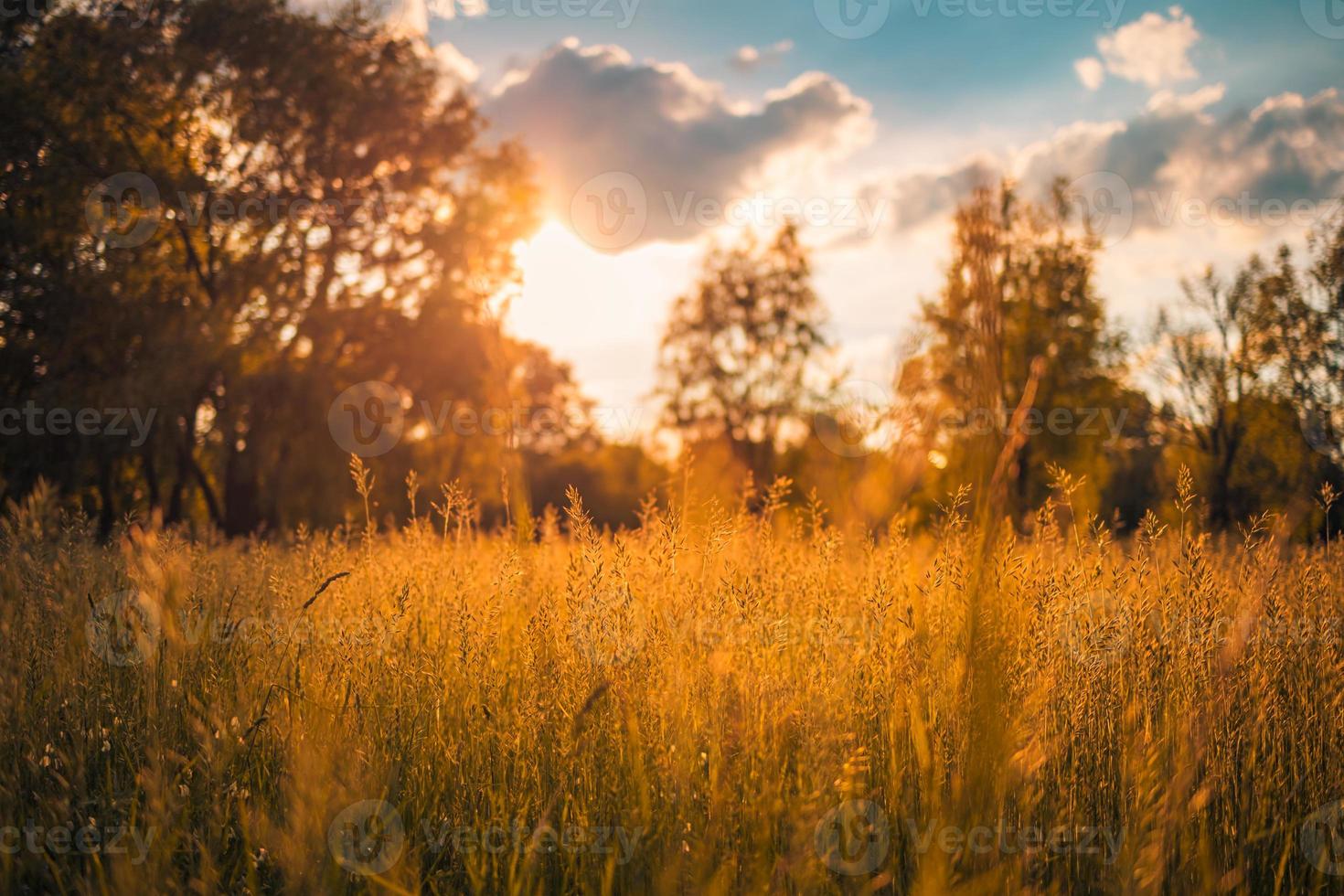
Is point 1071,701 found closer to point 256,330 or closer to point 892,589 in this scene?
point 892,589

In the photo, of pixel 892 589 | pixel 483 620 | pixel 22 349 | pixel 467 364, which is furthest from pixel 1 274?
pixel 892 589

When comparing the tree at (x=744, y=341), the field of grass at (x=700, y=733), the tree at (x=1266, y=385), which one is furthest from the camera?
the tree at (x=744, y=341)

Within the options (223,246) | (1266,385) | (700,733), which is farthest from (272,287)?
(1266,385)

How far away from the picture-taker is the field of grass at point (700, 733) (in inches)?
73.2

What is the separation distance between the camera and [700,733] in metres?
2.36

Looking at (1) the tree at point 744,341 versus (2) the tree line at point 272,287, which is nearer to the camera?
(2) the tree line at point 272,287

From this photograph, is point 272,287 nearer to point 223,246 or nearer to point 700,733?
point 223,246

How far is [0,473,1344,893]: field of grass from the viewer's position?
6.10 feet

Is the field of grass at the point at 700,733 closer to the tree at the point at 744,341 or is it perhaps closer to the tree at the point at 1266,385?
the tree at the point at 1266,385

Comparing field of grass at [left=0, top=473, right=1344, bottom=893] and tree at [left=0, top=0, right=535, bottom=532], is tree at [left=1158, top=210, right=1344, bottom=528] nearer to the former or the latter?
field of grass at [left=0, top=473, right=1344, bottom=893]

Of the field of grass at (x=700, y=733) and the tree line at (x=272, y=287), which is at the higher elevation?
the tree line at (x=272, y=287)

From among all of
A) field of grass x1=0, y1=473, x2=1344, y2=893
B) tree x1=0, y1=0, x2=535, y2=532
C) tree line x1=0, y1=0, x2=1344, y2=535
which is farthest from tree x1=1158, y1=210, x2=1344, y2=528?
tree x1=0, y1=0, x2=535, y2=532

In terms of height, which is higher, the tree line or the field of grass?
the tree line

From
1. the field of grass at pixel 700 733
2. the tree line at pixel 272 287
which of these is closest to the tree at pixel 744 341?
the tree line at pixel 272 287
